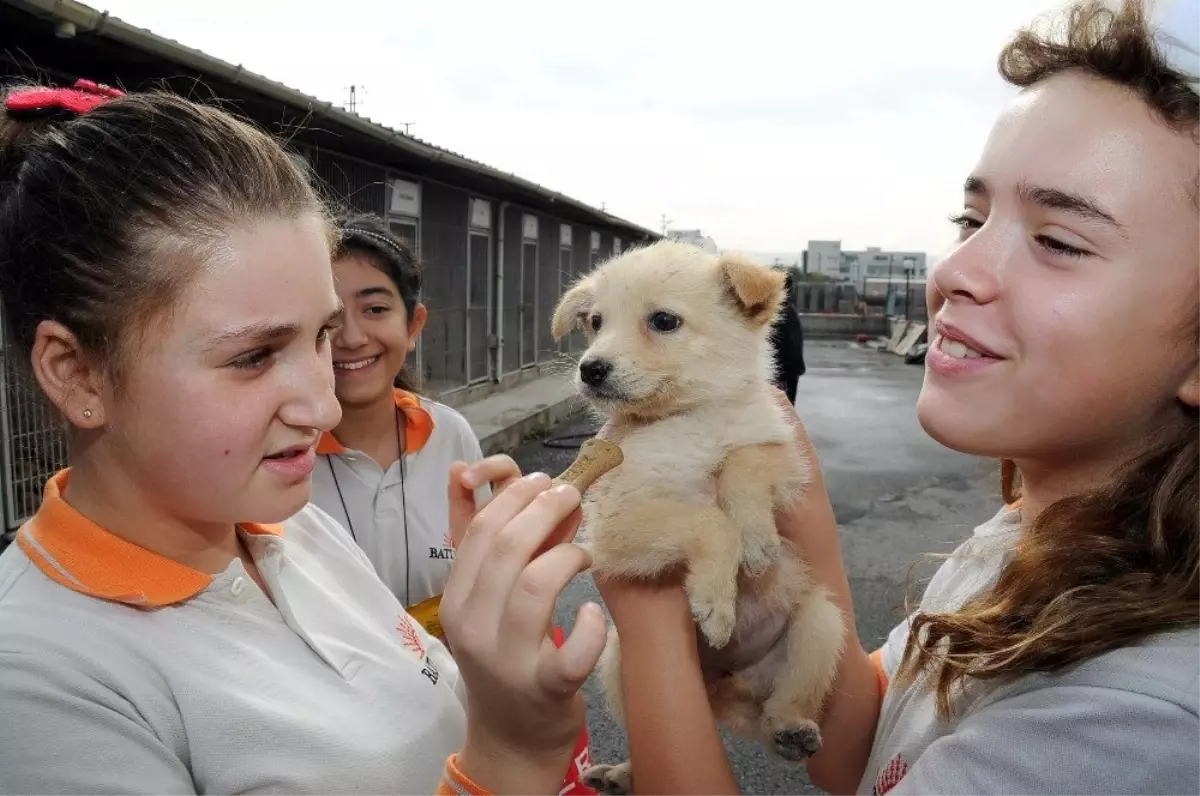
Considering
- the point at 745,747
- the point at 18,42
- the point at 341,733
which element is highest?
the point at 18,42

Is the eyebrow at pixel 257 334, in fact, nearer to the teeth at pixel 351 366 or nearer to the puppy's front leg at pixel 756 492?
the puppy's front leg at pixel 756 492

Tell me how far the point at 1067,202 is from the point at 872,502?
7265 millimetres

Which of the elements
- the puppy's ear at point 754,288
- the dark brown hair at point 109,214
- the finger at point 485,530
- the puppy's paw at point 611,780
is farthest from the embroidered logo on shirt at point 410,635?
the puppy's ear at point 754,288

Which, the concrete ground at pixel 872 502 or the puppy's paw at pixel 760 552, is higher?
the puppy's paw at pixel 760 552

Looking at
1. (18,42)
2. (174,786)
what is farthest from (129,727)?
(18,42)

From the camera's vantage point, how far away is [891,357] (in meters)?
24.0

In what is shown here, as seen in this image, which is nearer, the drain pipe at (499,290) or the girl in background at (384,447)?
the girl in background at (384,447)

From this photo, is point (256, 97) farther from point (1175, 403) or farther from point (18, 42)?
point (1175, 403)

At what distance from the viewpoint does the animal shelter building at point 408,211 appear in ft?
12.7

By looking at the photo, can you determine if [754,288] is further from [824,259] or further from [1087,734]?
[824,259]

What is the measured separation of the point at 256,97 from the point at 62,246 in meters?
4.79

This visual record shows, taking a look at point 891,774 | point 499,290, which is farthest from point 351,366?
point 499,290

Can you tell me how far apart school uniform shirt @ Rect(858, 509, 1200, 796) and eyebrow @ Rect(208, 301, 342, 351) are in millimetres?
1191

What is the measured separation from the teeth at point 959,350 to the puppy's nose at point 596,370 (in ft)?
3.28
